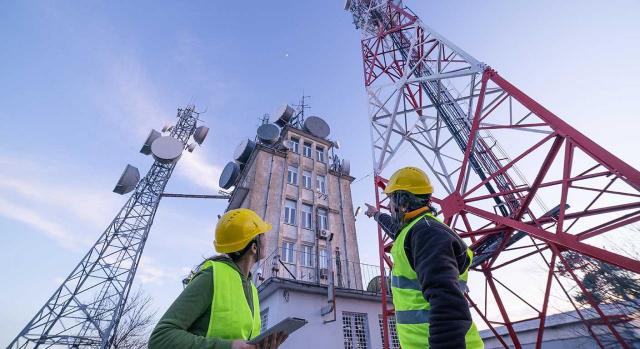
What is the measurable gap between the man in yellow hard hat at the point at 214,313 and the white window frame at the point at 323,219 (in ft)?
55.1

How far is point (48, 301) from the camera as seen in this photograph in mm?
16500

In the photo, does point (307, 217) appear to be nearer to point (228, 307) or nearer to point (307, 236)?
point (307, 236)

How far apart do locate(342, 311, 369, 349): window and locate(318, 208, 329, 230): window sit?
24.7 feet

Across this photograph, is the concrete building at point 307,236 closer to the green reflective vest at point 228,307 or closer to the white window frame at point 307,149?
the white window frame at point 307,149

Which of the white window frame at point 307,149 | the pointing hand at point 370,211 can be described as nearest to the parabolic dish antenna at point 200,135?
Result: the white window frame at point 307,149

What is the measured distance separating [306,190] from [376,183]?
12083 mm

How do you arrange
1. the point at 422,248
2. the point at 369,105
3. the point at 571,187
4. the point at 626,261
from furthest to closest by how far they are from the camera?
the point at 369,105, the point at 571,187, the point at 626,261, the point at 422,248

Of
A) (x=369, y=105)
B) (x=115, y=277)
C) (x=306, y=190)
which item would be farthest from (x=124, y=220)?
(x=369, y=105)

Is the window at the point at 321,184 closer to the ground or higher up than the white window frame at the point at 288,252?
higher up

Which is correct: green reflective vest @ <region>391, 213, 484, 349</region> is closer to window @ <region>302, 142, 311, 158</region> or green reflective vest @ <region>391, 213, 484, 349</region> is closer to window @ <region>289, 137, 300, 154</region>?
window @ <region>289, 137, 300, 154</region>

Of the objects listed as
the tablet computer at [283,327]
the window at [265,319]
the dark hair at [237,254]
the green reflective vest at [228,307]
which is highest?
the window at [265,319]

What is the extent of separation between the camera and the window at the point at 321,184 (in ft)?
69.0

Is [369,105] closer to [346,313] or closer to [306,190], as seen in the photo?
[346,313]

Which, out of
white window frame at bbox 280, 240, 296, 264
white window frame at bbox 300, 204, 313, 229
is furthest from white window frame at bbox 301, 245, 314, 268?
white window frame at bbox 300, 204, 313, 229
